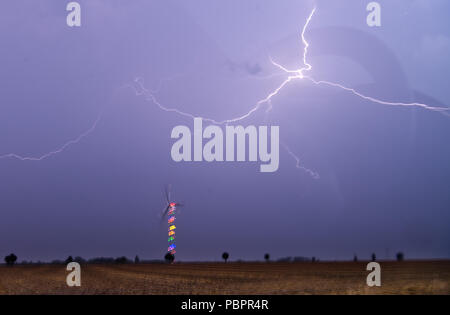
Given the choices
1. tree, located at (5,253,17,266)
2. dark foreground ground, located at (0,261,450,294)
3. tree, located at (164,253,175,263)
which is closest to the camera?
dark foreground ground, located at (0,261,450,294)

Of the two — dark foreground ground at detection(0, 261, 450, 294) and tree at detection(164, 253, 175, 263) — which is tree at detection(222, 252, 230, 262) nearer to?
tree at detection(164, 253, 175, 263)

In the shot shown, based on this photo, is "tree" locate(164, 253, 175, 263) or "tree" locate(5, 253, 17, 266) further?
"tree" locate(5, 253, 17, 266)

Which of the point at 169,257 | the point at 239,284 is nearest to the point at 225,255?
the point at 169,257

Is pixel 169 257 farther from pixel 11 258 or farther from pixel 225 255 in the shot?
pixel 11 258

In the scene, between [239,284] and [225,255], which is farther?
[225,255]

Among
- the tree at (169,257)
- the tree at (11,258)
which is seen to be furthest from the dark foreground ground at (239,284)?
the tree at (11,258)

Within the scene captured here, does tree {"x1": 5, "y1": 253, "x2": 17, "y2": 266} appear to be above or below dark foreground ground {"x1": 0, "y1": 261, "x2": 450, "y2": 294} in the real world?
below

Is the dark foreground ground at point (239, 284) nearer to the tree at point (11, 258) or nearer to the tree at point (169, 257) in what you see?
the tree at point (169, 257)

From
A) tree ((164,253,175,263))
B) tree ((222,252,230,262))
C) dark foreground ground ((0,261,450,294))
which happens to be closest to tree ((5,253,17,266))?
tree ((164,253,175,263))
